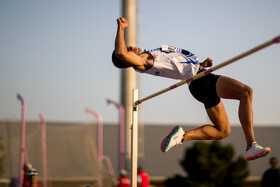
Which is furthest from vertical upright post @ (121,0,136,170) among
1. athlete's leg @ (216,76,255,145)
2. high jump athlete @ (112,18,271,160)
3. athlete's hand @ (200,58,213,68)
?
athlete's leg @ (216,76,255,145)

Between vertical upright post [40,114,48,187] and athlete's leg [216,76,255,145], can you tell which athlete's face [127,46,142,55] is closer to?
athlete's leg [216,76,255,145]

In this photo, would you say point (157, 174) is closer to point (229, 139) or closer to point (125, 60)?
point (229, 139)

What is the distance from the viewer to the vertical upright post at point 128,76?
15.3m

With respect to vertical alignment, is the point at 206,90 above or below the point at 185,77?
below

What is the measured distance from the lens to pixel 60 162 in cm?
1210

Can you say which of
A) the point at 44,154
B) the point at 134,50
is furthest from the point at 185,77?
the point at 44,154

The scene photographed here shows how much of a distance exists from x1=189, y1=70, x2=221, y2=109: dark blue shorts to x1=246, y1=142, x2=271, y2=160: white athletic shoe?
2.29ft

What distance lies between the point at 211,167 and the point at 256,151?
39.7ft

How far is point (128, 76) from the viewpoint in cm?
1590

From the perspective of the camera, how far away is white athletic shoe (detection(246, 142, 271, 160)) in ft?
13.6

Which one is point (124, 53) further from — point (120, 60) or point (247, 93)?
point (247, 93)

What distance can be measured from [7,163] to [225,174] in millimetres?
8088

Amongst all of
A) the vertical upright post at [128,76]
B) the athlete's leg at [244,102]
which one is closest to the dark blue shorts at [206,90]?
the athlete's leg at [244,102]

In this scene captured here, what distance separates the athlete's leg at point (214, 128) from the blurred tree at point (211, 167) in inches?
434
